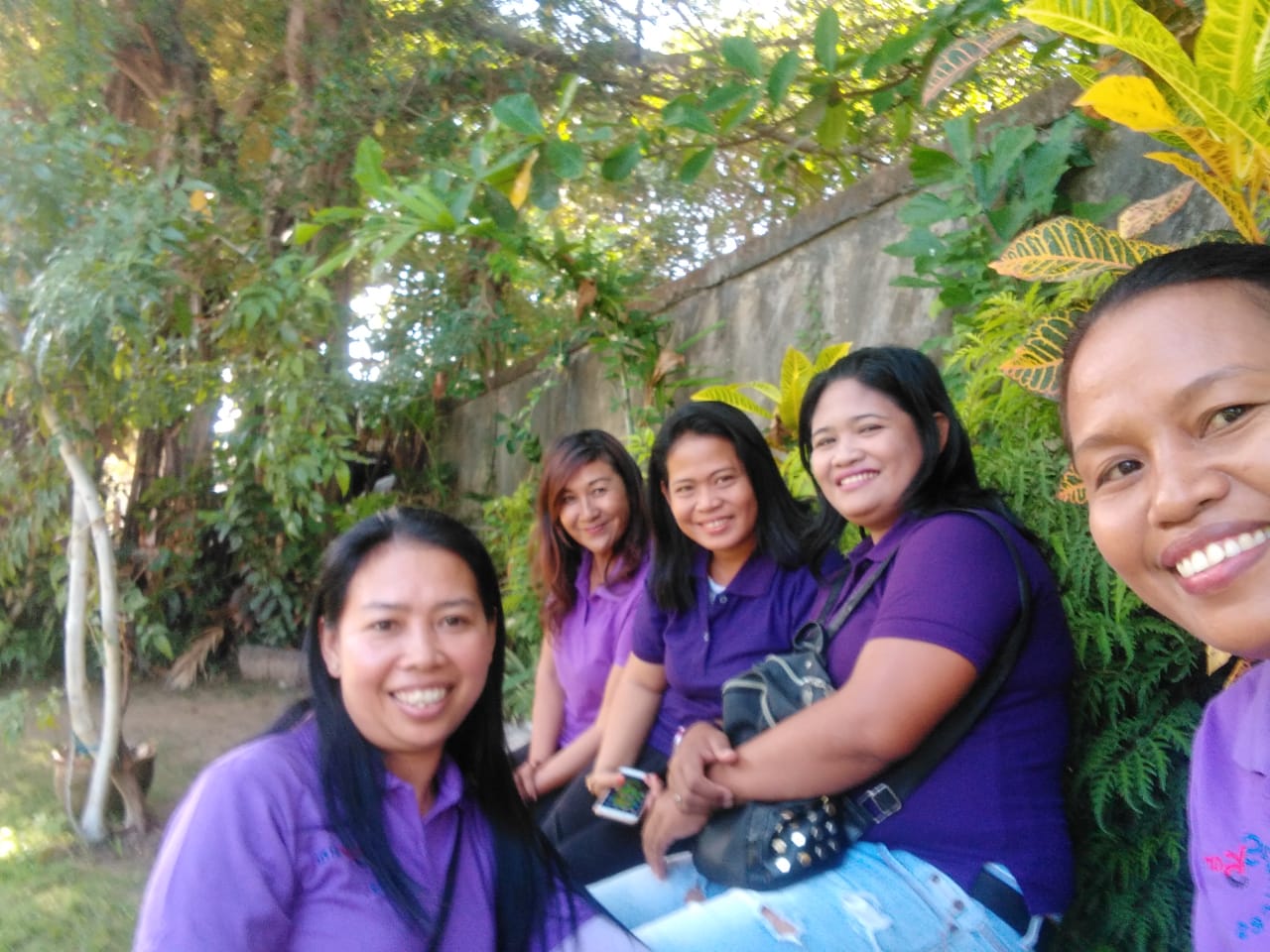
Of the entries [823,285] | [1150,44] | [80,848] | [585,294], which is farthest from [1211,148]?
[80,848]

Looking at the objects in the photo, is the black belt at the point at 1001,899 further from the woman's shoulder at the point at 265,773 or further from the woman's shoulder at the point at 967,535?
the woman's shoulder at the point at 265,773

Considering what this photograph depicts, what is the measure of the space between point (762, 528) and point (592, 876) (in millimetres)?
882

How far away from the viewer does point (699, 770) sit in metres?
1.90

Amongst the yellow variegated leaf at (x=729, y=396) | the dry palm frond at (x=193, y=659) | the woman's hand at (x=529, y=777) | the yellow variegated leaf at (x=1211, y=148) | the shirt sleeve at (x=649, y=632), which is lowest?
the dry palm frond at (x=193, y=659)

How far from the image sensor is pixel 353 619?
156cm

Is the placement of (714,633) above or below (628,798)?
above

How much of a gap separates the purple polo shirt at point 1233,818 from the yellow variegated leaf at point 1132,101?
77cm

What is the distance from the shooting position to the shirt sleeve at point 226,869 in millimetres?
1242

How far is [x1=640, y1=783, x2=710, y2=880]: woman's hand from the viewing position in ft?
6.35

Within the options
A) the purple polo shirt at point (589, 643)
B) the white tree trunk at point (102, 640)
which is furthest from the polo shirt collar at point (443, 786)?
the white tree trunk at point (102, 640)

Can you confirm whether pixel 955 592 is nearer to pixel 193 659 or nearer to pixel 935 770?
pixel 935 770

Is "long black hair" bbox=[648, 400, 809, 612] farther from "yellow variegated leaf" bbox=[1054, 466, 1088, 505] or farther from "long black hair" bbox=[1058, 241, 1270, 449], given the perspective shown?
"long black hair" bbox=[1058, 241, 1270, 449]

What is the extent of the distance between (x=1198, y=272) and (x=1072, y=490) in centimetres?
82

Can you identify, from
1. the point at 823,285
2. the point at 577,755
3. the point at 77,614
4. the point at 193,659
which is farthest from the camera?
the point at 193,659
